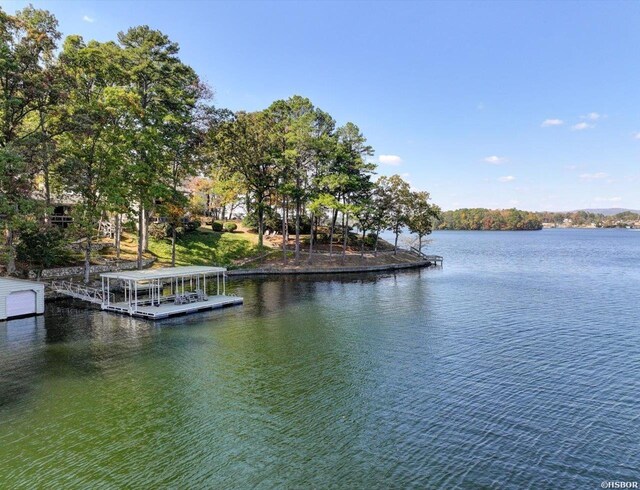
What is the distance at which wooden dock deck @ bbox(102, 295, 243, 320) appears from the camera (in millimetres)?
29203

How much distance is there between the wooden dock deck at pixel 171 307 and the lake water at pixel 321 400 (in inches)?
42.8

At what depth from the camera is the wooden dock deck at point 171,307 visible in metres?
29.2

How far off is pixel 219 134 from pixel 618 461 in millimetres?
Answer: 46661

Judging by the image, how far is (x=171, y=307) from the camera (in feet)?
100

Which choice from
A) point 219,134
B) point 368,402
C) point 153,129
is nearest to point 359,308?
point 368,402

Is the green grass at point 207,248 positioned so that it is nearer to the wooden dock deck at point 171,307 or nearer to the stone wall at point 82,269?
the stone wall at point 82,269

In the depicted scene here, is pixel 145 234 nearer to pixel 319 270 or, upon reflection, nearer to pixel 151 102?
pixel 151 102

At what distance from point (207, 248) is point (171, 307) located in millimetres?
23354

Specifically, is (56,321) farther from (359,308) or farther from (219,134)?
(219,134)

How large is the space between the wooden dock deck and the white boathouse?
433 centimetres

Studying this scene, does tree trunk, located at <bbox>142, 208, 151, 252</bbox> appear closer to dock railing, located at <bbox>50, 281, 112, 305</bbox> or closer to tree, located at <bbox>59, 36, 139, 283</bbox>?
tree, located at <bbox>59, 36, 139, 283</bbox>

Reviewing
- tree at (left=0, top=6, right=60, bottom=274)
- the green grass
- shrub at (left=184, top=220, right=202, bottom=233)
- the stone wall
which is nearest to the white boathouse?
tree at (left=0, top=6, right=60, bottom=274)

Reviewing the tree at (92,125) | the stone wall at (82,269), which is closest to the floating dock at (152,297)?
the stone wall at (82,269)

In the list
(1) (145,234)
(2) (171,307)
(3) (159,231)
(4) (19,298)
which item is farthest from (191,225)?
(4) (19,298)
